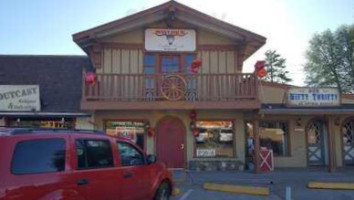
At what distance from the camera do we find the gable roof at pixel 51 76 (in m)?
18.0

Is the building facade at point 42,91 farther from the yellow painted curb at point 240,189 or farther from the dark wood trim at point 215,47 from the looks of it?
the yellow painted curb at point 240,189

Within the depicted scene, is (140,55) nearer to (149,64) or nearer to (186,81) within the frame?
(149,64)

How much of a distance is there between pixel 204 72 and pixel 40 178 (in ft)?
43.5

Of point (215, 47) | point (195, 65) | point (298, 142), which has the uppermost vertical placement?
point (215, 47)

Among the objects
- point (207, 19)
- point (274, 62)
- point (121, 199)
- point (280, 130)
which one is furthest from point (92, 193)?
point (274, 62)

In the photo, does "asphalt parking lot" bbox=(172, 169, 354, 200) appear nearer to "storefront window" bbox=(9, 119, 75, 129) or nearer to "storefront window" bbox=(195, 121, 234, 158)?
"storefront window" bbox=(195, 121, 234, 158)

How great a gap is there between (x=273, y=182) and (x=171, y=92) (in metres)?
5.08

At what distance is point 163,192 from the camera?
380 inches

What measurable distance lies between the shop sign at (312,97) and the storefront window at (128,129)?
6.34 metres

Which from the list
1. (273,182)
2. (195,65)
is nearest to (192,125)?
(195,65)

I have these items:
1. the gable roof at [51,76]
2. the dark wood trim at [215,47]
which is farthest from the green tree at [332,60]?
the gable roof at [51,76]

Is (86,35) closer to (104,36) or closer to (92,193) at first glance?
(104,36)

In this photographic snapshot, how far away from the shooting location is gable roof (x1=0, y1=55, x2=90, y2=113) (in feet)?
59.0

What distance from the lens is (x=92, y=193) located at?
718cm
